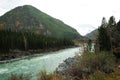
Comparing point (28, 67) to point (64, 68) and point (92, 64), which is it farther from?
point (92, 64)

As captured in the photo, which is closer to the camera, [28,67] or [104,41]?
[28,67]

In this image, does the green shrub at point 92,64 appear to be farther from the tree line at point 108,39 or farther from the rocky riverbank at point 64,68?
the tree line at point 108,39

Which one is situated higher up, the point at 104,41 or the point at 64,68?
the point at 104,41

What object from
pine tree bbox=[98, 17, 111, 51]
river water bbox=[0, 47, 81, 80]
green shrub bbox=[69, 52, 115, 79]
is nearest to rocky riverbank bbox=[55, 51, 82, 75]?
river water bbox=[0, 47, 81, 80]

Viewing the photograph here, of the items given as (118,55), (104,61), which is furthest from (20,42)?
(104,61)

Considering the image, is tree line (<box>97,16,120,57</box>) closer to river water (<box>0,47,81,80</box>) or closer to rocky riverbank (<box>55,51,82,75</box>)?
rocky riverbank (<box>55,51,82,75</box>)

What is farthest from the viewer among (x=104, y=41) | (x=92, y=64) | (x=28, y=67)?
(x=104, y=41)

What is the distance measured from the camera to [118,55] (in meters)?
62.6

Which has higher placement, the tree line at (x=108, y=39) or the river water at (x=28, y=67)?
the tree line at (x=108, y=39)

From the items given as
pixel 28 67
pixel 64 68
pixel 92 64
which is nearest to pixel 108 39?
pixel 64 68

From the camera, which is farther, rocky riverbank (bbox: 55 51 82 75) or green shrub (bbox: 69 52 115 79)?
rocky riverbank (bbox: 55 51 82 75)

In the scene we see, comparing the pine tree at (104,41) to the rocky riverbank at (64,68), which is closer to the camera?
the rocky riverbank at (64,68)

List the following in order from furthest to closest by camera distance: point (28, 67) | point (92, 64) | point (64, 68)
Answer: point (28, 67) → point (64, 68) → point (92, 64)

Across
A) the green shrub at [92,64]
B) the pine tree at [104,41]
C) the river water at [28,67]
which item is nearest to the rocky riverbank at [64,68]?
the river water at [28,67]
